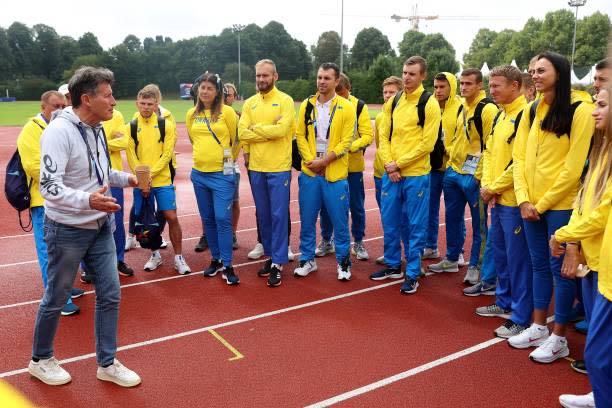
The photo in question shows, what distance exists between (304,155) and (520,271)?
2.66 m

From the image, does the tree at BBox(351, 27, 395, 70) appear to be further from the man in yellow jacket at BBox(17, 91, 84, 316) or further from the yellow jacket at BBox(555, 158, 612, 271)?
the yellow jacket at BBox(555, 158, 612, 271)

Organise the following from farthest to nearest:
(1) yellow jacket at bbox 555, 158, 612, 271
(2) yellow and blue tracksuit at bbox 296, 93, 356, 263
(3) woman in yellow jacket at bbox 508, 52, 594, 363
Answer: (2) yellow and blue tracksuit at bbox 296, 93, 356, 263 → (3) woman in yellow jacket at bbox 508, 52, 594, 363 → (1) yellow jacket at bbox 555, 158, 612, 271

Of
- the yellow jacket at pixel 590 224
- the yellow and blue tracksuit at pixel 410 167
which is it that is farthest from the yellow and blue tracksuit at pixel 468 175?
the yellow jacket at pixel 590 224

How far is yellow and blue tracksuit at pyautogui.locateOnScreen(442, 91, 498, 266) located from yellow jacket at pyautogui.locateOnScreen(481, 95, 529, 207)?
2.33ft

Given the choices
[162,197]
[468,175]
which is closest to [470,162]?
[468,175]

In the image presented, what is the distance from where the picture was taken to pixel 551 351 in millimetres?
4023

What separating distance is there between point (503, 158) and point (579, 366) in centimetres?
181

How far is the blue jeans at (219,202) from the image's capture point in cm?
580

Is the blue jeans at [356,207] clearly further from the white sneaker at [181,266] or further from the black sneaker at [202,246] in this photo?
the white sneaker at [181,266]

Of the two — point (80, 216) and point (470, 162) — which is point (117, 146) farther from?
point (470, 162)

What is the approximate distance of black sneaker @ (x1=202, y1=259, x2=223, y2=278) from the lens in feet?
19.9

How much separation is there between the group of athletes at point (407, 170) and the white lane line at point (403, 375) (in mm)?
306

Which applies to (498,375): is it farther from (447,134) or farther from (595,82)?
(447,134)

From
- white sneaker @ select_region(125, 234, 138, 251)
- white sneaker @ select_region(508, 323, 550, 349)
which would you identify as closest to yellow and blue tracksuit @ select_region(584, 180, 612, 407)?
white sneaker @ select_region(508, 323, 550, 349)
